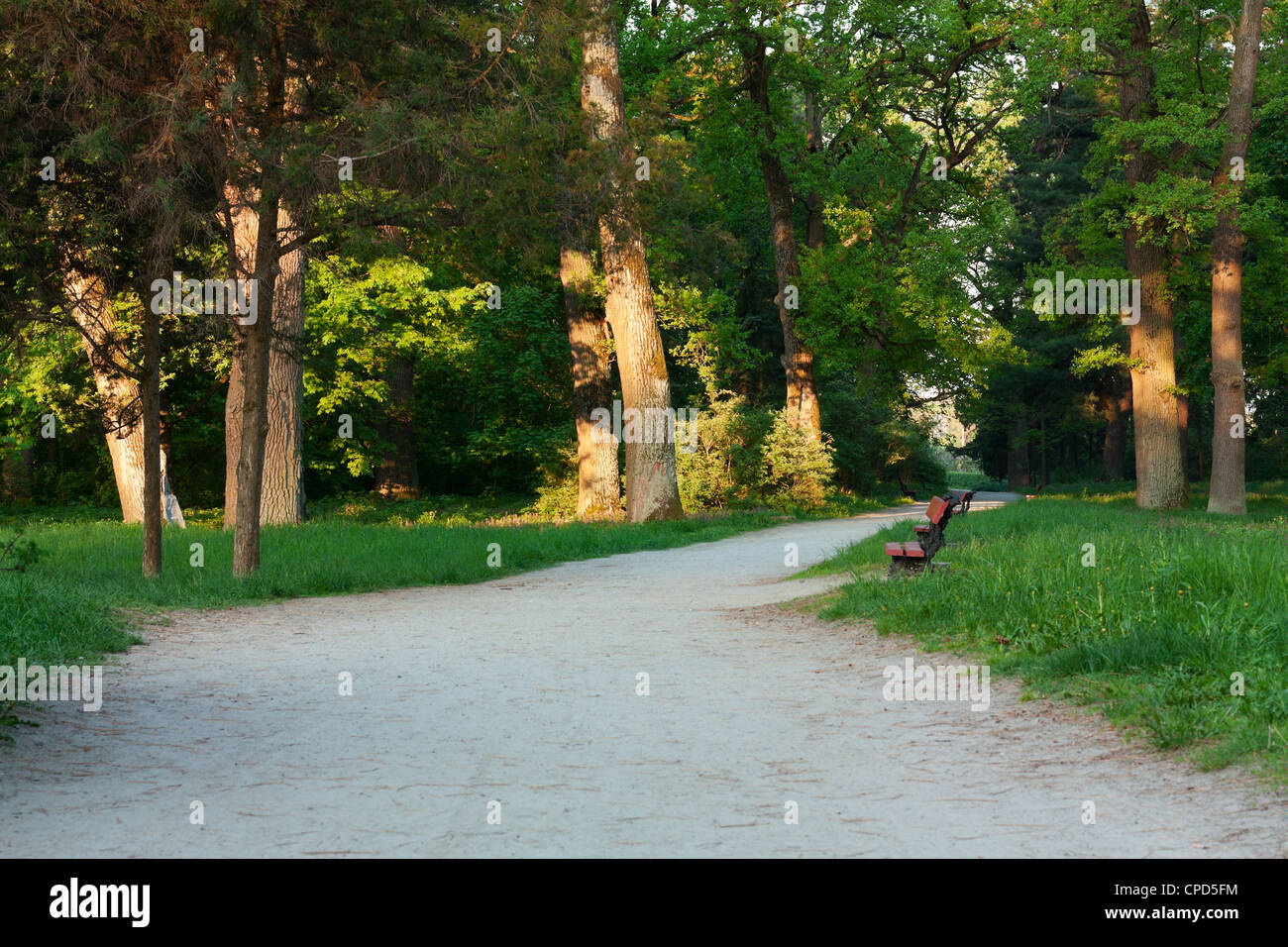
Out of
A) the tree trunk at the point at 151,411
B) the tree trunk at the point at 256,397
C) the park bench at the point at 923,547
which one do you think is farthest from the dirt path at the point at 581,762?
the tree trunk at the point at 151,411

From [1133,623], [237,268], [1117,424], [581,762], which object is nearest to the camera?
[581,762]

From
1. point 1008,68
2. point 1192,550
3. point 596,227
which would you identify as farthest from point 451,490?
point 1192,550

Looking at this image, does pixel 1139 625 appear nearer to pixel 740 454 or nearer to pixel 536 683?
pixel 536 683

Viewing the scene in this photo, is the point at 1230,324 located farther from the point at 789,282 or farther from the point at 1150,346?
the point at 789,282

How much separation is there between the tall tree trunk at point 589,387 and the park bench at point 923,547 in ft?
48.2

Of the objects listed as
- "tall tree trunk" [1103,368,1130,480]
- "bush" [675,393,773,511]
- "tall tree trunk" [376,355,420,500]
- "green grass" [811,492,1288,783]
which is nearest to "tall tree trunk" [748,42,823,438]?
"bush" [675,393,773,511]

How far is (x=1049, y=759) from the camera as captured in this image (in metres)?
6.21

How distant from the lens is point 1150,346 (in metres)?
28.0

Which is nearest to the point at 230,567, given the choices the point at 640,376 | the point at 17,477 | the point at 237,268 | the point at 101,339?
the point at 101,339

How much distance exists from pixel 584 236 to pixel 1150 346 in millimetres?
17698

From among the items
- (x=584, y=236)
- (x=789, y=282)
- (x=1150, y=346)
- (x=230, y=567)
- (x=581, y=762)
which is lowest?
(x=581, y=762)

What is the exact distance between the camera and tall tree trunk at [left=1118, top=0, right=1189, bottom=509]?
27594 millimetres

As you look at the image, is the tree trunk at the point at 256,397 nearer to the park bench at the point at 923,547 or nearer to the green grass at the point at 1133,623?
the green grass at the point at 1133,623
